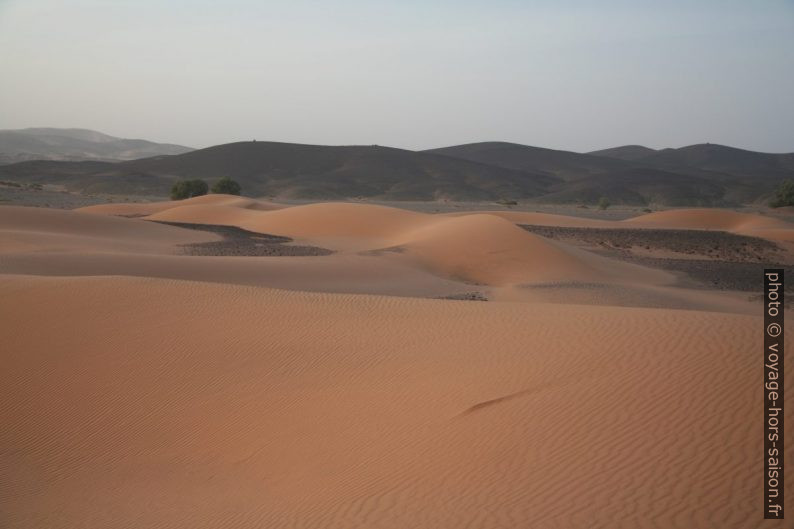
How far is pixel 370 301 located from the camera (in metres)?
14.2

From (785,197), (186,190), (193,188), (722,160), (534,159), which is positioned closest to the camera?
(186,190)

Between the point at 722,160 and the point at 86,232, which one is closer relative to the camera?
the point at 86,232

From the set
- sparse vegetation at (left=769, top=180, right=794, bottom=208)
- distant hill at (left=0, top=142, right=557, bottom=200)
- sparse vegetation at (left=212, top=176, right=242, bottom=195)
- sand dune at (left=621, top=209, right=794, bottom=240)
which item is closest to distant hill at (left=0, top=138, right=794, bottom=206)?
distant hill at (left=0, top=142, right=557, bottom=200)

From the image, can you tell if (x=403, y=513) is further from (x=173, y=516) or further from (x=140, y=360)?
(x=140, y=360)

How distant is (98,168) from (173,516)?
107 m

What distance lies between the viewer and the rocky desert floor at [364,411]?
6.22m

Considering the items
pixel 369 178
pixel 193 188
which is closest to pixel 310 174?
pixel 369 178

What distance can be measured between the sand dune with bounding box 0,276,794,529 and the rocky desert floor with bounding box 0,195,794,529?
0.03 m

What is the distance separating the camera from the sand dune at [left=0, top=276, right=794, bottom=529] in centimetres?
619

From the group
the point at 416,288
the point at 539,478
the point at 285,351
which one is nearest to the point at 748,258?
the point at 416,288

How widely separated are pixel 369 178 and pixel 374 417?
93.9 m

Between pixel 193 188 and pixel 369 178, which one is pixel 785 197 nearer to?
pixel 369 178

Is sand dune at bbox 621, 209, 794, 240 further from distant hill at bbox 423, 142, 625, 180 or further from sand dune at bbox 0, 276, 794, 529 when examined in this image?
distant hill at bbox 423, 142, 625, 180

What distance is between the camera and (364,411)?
8.70m
